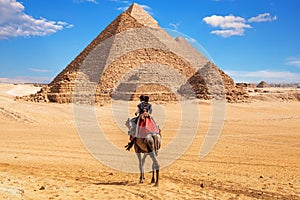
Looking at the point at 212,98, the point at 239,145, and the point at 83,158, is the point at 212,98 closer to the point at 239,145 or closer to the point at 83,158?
the point at 239,145

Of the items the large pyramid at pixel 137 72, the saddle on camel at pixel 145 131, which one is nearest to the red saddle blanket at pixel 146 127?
the saddle on camel at pixel 145 131

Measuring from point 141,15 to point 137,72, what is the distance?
1192 inches

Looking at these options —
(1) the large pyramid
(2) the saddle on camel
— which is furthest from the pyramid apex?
(2) the saddle on camel

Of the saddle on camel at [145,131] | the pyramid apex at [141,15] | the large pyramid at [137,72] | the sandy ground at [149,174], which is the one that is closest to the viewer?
the sandy ground at [149,174]

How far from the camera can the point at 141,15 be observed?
2879 inches

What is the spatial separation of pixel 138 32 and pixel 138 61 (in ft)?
30.5

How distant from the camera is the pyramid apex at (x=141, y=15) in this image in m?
70.4

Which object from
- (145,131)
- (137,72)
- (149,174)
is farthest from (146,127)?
(137,72)

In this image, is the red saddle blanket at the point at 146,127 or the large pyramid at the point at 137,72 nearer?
the red saddle blanket at the point at 146,127

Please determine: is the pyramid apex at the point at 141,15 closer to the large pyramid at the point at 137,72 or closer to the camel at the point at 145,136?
the large pyramid at the point at 137,72

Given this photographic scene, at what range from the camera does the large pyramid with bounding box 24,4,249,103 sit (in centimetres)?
3578

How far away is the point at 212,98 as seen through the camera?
1692 inches

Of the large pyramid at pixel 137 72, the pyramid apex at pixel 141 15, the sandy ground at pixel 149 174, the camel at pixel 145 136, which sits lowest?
the sandy ground at pixel 149 174

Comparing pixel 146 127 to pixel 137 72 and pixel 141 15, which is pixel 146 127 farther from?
pixel 141 15
